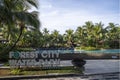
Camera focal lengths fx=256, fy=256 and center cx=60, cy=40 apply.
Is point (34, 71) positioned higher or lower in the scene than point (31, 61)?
lower

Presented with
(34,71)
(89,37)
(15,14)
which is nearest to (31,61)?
(34,71)

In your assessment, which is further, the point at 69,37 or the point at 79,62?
the point at 69,37

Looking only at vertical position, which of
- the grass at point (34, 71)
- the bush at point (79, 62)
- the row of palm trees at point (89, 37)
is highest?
the row of palm trees at point (89, 37)

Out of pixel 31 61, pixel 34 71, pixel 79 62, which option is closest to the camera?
pixel 34 71

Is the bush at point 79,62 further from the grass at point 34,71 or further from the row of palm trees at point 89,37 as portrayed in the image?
the row of palm trees at point 89,37

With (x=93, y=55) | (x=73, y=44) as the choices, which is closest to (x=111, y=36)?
(x=73, y=44)

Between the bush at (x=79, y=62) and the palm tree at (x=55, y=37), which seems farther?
the palm tree at (x=55, y=37)

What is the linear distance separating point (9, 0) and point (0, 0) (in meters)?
1.12

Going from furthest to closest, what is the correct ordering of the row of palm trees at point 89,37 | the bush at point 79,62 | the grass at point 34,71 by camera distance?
the row of palm trees at point 89,37 → the bush at point 79,62 → the grass at point 34,71

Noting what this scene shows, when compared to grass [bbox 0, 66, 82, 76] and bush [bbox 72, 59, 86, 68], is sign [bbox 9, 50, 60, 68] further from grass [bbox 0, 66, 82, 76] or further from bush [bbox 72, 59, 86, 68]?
bush [bbox 72, 59, 86, 68]

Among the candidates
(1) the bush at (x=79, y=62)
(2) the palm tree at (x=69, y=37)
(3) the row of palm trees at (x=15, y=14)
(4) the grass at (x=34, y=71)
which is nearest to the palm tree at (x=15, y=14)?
(3) the row of palm trees at (x=15, y=14)

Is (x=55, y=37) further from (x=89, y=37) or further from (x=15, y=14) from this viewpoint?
(x=15, y=14)

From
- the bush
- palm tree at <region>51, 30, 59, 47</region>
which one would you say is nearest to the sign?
the bush

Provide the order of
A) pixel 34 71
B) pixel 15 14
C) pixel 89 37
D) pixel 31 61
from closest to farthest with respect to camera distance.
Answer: pixel 34 71 < pixel 31 61 < pixel 15 14 < pixel 89 37
